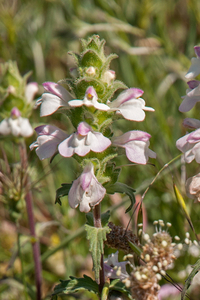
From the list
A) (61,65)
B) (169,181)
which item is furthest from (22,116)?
(61,65)

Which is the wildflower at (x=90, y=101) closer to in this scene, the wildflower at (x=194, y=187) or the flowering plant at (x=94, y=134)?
the flowering plant at (x=94, y=134)

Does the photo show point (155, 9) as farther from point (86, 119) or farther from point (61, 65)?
point (86, 119)

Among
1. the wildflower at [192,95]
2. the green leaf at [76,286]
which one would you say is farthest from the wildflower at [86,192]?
the wildflower at [192,95]

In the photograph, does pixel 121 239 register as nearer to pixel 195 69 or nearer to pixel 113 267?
pixel 113 267

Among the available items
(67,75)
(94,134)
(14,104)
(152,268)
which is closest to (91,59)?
(94,134)

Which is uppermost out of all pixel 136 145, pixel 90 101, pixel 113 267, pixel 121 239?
pixel 90 101

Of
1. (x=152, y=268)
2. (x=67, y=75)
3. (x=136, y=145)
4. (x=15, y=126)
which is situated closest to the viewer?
(x=152, y=268)

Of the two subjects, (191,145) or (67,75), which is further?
(67,75)
